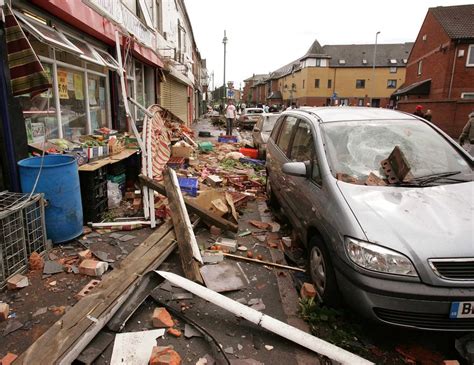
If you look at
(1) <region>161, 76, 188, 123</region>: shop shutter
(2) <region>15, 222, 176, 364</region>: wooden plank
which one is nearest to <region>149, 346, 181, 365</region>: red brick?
(2) <region>15, 222, 176, 364</region>: wooden plank

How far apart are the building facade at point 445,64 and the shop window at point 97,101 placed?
21.0m

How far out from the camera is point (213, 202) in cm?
547

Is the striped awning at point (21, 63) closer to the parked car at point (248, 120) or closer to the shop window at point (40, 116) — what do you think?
the shop window at point (40, 116)

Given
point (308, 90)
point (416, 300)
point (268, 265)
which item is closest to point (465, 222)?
point (416, 300)

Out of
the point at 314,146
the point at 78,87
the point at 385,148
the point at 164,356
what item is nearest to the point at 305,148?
the point at 314,146

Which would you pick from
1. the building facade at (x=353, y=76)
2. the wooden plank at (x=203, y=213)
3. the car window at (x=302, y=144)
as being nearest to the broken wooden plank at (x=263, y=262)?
the wooden plank at (x=203, y=213)

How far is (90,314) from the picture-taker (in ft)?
9.16

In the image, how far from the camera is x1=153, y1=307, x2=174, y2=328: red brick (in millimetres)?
3006

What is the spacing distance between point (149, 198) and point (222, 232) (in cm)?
123

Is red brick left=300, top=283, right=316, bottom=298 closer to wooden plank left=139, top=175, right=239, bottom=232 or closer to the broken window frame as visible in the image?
wooden plank left=139, top=175, right=239, bottom=232

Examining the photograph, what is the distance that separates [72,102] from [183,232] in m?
4.32

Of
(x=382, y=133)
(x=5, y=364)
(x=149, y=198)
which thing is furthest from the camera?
(x=149, y=198)

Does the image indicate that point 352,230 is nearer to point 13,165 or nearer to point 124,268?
point 124,268

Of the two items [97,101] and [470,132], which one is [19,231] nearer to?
[97,101]
